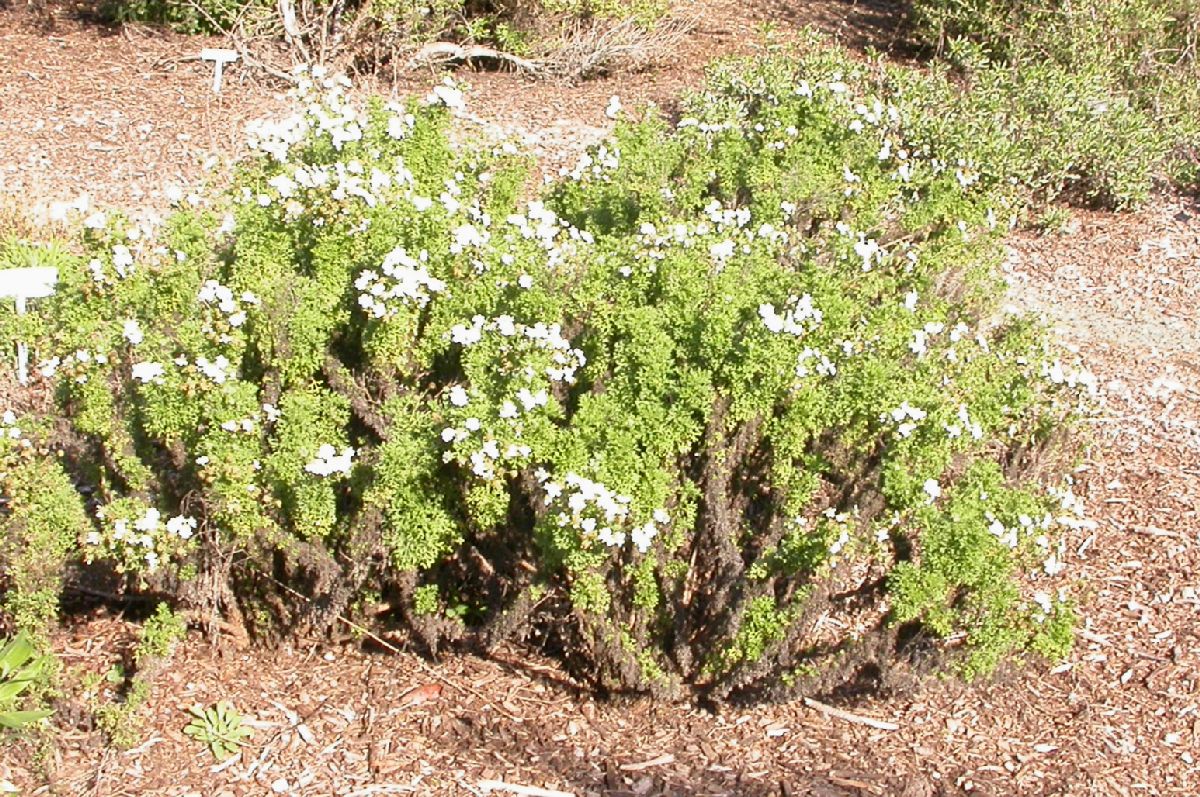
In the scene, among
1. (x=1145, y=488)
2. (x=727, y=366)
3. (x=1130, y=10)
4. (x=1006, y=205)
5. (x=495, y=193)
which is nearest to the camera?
(x=727, y=366)

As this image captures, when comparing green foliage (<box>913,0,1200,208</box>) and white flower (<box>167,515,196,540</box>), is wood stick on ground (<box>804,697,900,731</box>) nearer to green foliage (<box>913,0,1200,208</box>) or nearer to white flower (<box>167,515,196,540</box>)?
white flower (<box>167,515,196,540</box>)

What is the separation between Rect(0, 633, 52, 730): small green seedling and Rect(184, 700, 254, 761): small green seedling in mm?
445

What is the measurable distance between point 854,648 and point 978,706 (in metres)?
0.68

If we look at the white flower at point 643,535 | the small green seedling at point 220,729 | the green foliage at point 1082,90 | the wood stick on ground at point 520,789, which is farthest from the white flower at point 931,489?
the green foliage at point 1082,90

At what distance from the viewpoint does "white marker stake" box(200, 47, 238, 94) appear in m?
7.88

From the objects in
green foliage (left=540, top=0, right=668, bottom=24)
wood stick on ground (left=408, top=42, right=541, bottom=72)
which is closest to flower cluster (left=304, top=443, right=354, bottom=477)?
wood stick on ground (left=408, top=42, right=541, bottom=72)

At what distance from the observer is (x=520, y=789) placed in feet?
12.2

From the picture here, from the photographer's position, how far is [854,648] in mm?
3771

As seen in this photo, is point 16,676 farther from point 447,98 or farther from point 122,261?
point 447,98

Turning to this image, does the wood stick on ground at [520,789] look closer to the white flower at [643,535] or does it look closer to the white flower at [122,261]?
the white flower at [643,535]

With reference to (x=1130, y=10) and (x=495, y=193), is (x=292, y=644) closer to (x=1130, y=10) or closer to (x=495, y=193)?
(x=495, y=193)

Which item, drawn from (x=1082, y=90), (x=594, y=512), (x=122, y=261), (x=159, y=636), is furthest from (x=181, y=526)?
(x=1082, y=90)

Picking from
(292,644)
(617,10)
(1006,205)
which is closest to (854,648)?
(292,644)

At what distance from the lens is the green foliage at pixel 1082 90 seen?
807 centimetres
